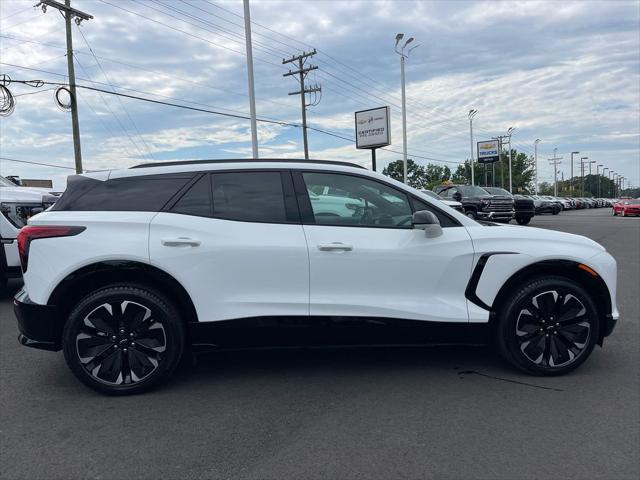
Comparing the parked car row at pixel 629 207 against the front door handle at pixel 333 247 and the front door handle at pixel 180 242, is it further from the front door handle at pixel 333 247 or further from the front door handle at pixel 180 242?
the front door handle at pixel 180 242

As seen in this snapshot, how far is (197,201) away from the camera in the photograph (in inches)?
143

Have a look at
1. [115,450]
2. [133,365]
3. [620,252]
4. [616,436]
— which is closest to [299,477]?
[115,450]

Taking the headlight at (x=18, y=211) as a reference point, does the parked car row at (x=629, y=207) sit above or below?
below

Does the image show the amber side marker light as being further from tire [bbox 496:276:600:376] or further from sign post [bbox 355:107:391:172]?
sign post [bbox 355:107:391:172]

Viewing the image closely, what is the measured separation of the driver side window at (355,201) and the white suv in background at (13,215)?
180 inches

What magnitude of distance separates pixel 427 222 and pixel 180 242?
1769 millimetres

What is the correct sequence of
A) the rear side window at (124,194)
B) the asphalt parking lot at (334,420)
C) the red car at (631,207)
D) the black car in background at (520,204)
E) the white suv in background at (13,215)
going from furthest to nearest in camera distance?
the red car at (631,207) → the black car in background at (520,204) → the white suv in background at (13,215) → the rear side window at (124,194) → the asphalt parking lot at (334,420)

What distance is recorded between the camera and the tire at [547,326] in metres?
3.66

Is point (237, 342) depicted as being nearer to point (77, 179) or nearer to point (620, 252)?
point (77, 179)

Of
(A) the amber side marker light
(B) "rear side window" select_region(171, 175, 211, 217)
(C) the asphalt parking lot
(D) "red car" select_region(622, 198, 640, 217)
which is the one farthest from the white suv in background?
(D) "red car" select_region(622, 198, 640, 217)

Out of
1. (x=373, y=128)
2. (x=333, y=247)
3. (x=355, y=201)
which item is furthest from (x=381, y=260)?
(x=373, y=128)

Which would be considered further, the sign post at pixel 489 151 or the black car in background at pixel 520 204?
the sign post at pixel 489 151

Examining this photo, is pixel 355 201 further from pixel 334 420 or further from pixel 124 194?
pixel 124 194

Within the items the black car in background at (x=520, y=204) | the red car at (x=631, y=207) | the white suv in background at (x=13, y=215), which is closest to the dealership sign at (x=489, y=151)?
the red car at (x=631, y=207)
